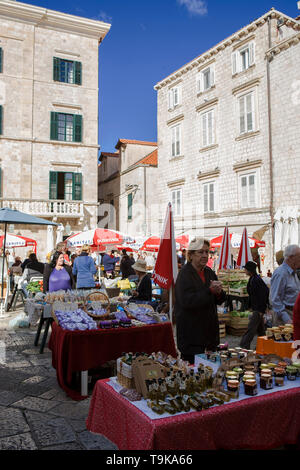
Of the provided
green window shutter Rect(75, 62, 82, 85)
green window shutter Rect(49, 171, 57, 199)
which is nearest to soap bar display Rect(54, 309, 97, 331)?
green window shutter Rect(49, 171, 57, 199)

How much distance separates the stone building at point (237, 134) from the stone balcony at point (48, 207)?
566 centimetres

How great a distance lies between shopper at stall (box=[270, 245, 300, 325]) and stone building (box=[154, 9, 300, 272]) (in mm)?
12322

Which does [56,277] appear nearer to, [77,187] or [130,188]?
[77,187]

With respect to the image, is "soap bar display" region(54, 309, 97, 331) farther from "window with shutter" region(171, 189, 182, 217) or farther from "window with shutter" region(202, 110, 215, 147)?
"window with shutter" region(171, 189, 182, 217)

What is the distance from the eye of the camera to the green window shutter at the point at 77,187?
23.3m

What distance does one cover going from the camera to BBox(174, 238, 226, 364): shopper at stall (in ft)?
11.6

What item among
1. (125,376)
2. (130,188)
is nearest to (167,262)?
(125,376)

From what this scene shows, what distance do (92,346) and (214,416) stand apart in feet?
8.26

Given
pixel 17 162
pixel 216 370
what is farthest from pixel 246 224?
pixel 216 370

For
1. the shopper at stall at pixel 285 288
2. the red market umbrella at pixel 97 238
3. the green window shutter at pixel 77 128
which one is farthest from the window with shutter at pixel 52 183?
the shopper at stall at pixel 285 288

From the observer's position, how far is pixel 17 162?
73.0ft

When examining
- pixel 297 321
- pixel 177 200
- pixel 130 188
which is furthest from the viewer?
pixel 130 188

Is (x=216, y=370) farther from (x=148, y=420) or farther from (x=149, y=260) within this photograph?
(x=149, y=260)

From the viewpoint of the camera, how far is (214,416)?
241 centimetres
